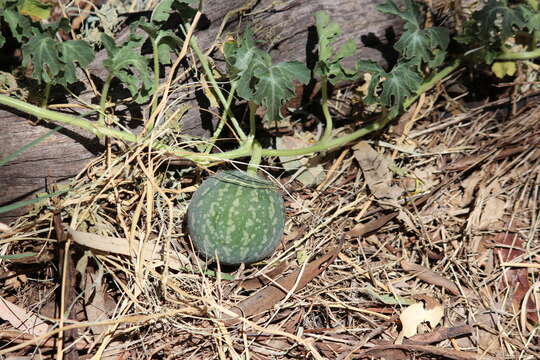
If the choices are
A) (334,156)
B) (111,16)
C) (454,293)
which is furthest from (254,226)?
(111,16)

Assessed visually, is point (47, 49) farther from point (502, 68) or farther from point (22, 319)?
point (502, 68)

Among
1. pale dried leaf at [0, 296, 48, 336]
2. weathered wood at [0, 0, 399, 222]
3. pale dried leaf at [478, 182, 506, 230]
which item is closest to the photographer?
pale dried leaf at [0, 296, 48, 336]

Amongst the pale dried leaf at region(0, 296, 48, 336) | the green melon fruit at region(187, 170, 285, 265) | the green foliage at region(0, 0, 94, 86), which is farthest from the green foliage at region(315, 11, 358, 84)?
the pale dried leaf at region(0, 296, 48, 336)

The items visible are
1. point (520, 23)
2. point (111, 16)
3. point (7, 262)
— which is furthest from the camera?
point (111, 16)

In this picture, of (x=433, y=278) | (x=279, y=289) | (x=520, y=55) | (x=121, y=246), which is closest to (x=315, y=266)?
(x=279, y=289)

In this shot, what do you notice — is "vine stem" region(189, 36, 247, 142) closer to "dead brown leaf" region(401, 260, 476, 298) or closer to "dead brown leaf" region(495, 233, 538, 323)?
"dead brown leaf" region(401, 260, 476, 298)

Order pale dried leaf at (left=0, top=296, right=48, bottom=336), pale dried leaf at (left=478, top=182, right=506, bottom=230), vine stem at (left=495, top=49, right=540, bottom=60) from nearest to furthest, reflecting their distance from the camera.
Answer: pale dried leaf at (left=0, top=296, right=48, bottom=336), pale dried leaf at (left=478, top=182, right=506, bottom=230), vine stem at (left=495, top=49, right=540, bottom=60)

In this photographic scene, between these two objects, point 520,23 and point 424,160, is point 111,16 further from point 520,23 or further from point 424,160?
point 520,23

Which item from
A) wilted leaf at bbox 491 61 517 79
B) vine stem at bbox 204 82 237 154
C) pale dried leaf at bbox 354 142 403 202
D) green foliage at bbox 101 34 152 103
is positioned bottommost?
pale dried leaf at bbox 354 142 403 202
